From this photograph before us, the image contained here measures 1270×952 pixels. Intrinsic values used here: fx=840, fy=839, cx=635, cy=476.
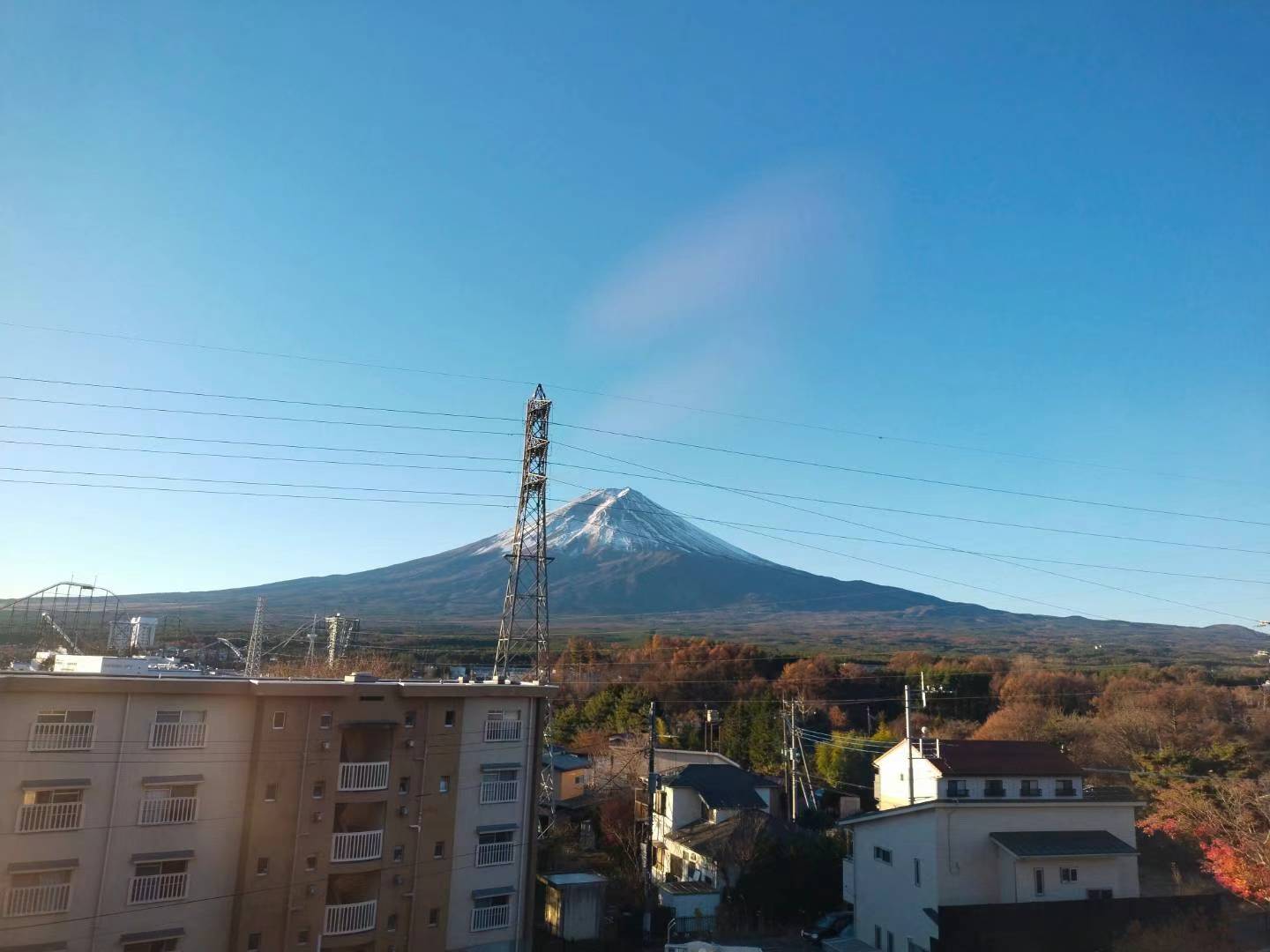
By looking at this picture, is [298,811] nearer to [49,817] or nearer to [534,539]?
[49,817]

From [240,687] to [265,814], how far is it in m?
2.50

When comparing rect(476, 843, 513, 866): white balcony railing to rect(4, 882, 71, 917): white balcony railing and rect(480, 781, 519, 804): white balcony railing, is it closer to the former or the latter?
rect(480, 781, 519, 804): white balcony railing

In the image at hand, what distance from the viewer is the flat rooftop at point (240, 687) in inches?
580

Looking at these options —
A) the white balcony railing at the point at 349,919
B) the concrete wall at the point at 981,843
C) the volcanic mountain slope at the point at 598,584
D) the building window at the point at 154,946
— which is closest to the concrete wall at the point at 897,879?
the concrete wall at the point at 981,843

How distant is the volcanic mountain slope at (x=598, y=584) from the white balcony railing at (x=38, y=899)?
76311mm

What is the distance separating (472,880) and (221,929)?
504 centimetres

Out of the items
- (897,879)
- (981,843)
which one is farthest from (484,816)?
(981,843)

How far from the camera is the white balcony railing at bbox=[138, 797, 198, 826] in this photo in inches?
603

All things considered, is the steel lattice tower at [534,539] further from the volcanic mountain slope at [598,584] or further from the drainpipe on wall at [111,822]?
the volcanic mountain slope at [598,584]

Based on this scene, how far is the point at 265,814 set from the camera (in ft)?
53.7

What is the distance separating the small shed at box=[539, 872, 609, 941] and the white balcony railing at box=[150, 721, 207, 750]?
31.1ft

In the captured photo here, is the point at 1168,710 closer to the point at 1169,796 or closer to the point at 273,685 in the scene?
the point at 1169,796

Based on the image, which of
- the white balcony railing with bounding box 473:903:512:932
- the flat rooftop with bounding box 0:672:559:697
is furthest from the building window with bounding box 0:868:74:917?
the white balcony railing with bounding box 473:903:512:932

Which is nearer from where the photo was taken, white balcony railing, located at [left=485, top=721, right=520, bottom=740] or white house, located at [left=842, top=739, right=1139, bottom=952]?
white house, located at [left=842, top=739, right=1139, bottom=952]
